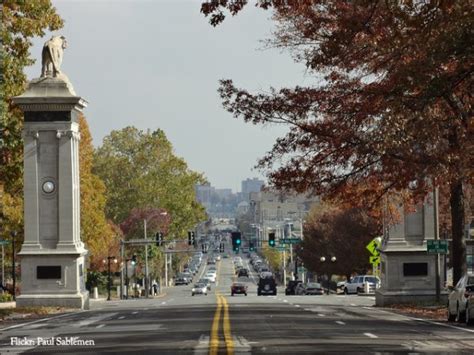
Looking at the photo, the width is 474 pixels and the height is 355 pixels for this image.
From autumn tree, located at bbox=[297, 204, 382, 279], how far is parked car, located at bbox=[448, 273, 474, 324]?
6706 centimetres

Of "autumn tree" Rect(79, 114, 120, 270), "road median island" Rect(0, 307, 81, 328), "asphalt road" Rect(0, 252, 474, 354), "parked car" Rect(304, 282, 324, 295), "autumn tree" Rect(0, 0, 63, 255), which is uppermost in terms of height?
"autumn tree" Rect(0, 0, 63, 255)

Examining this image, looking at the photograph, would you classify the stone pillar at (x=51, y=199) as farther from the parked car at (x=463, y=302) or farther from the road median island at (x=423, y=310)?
the parked car at (x=463, y=302)

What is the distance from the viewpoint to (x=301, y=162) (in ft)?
129

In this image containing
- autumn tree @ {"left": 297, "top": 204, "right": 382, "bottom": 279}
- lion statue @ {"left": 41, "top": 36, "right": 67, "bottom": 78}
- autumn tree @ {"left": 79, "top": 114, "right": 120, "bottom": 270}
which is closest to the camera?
lion statue @ {"left": 41, "top": 36, "right": 67, "bottom": 78}

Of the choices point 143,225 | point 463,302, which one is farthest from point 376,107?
point 143,225

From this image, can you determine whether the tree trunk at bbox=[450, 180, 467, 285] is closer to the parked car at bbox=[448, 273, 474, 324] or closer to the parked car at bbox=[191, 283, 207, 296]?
the parked car at bbox=[448, 273, 474, 324]

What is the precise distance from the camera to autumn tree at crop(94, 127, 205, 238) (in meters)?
130

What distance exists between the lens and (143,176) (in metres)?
133

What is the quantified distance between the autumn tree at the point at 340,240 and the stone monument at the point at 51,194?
Result: 2019 inches

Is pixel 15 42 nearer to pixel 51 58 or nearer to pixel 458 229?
pixel 51 58

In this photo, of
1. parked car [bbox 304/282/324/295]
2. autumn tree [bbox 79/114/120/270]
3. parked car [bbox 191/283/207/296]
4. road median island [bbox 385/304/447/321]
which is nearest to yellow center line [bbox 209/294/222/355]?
road median island [bbox 385/304/447/321]

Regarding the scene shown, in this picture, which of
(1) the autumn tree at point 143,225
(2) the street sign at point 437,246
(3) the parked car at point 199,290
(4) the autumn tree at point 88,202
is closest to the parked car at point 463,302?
(2) the street sign at point 437,246

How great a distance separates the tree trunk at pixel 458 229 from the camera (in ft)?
140

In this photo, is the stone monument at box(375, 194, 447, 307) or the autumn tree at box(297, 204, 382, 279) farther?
the autumn tree at box(297, 204, 382, 279)
